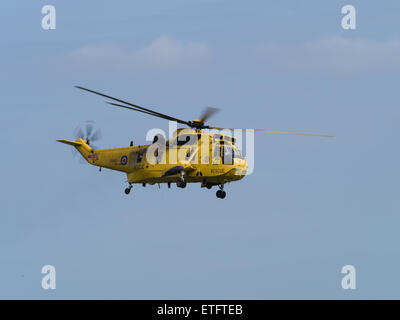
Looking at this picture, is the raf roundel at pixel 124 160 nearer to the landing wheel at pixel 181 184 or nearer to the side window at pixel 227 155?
the landing wheel at pixel 181 184

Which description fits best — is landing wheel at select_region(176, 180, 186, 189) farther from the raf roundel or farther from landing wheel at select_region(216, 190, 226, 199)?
the raf roundel

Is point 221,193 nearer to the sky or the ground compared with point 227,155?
nearer to the ground

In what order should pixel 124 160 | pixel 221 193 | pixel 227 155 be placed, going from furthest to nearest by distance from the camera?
pixel 124 160 → pixel 221 193 → pixel 227 155

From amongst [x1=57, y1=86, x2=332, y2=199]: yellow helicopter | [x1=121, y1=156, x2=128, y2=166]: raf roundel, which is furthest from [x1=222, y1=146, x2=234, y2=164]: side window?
[x1=121, y1=156, x2=128, y2=166]: raf roundel

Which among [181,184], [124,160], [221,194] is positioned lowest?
[221,194]

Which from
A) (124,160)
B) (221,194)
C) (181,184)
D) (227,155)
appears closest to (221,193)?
(221,194)

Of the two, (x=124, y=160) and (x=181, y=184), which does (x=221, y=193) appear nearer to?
(x=181, y=184)

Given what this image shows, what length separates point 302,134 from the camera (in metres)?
78.7

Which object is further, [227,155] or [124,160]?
[124,160]

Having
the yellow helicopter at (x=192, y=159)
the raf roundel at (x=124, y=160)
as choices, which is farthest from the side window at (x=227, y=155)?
the raf roundel at (x=124, y=160)
